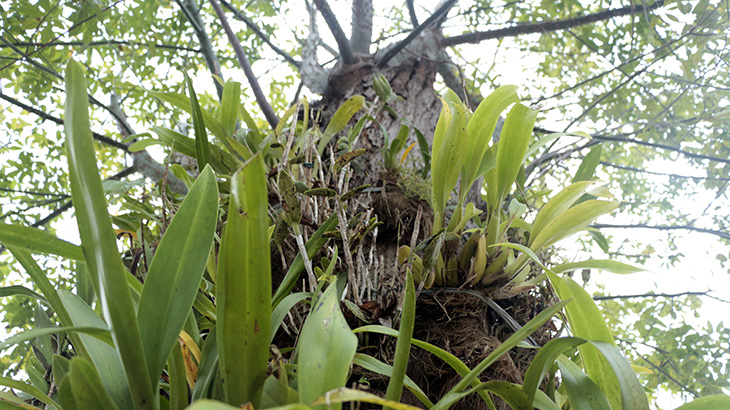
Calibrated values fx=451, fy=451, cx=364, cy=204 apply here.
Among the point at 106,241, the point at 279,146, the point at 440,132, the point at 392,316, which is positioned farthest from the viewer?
the point at 279,146

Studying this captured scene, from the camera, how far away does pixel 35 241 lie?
1.87 feet

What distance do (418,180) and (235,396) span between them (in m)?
0.85

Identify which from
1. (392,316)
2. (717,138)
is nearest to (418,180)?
(392,316)

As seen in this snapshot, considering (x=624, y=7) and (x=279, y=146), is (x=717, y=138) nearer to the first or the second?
(x=624, y=7)

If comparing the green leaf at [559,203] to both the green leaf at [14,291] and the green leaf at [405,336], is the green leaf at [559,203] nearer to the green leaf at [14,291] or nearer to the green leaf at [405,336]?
the green leaf at [405,336]

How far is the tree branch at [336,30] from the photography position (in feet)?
5.41

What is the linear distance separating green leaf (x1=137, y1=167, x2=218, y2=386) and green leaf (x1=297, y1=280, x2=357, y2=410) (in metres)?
0.15

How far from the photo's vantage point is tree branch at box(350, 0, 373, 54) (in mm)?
2234

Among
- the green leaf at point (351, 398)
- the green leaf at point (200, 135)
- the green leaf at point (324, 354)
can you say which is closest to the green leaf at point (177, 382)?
the green leaf at point (324, 354)

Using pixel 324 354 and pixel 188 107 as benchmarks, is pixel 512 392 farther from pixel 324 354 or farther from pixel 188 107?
pixel 188 107

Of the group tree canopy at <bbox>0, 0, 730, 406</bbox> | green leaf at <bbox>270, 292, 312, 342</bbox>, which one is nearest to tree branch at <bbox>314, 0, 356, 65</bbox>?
tree canopy at <bbox>0, 0, 730, 406</bbox>

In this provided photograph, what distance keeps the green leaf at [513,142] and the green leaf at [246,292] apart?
607 millimetres

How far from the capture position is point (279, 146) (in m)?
1.22

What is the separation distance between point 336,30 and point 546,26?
3.06 feet
